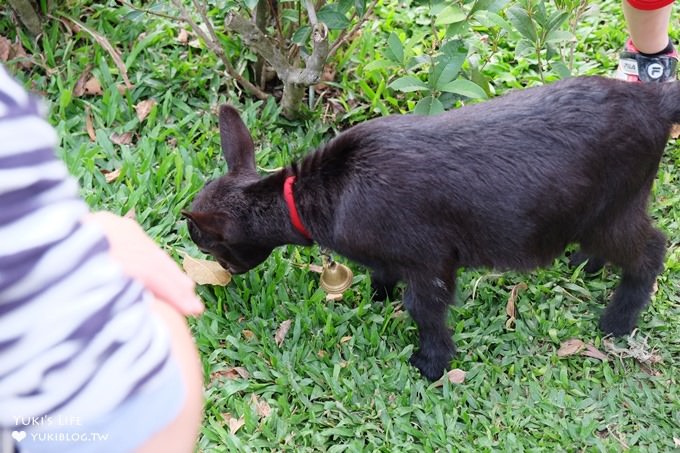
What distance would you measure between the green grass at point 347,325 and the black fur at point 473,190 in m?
0.36

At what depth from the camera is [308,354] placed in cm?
344

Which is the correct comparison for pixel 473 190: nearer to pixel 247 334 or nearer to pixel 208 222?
pixel 208 222

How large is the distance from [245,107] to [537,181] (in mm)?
2217

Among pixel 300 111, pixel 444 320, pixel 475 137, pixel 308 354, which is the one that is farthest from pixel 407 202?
pixel 300 111

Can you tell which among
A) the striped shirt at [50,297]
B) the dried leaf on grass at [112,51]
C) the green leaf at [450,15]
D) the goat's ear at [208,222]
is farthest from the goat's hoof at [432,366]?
the dried leaf on grass at [112,51]

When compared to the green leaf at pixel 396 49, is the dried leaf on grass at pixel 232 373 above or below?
below

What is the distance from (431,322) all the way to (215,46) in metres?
2.07

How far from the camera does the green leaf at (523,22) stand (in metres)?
3.73

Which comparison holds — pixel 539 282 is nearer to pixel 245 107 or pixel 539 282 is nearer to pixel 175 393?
pixel 245 107

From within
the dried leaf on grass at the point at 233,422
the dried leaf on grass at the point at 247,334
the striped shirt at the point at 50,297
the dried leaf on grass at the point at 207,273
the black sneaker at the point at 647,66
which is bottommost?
the dried leaf on grass at the point at 233,422

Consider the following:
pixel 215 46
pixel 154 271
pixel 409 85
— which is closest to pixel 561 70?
pixel 409 85

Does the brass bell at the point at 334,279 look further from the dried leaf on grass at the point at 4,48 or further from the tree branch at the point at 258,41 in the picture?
the dried leaf on grass at the point at 4,48

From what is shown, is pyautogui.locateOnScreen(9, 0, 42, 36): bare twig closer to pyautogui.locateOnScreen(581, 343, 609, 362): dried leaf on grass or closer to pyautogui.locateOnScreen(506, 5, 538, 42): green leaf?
pyautogui.locateOnScreen(506, 5, 538, 42): green leaf

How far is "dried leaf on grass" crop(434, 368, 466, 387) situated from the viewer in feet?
11.0
